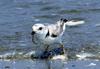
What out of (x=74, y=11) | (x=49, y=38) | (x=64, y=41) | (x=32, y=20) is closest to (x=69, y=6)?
(x=74, y=11)

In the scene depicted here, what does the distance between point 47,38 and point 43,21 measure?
386cm

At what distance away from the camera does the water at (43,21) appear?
482 inches

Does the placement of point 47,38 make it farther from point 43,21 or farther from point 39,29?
point 43,21

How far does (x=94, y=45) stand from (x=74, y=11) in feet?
13.6

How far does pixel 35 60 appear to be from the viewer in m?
11.8

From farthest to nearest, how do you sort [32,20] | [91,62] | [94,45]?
[32,20] → [94,45] → [91,62]

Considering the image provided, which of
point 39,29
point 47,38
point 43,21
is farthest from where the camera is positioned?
point 43,21

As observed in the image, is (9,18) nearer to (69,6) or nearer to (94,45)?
(69,6)

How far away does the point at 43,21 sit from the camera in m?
15.8

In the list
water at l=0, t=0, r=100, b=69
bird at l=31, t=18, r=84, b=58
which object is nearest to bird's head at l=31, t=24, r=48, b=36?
bird at l=31, t=18, r=84, b=58

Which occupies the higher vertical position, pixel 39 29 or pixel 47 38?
pixel 39 29

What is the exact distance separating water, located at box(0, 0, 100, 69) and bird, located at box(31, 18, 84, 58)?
26cm

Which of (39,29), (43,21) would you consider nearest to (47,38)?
(39,29)

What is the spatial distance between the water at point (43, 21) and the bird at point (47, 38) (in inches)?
10.1
